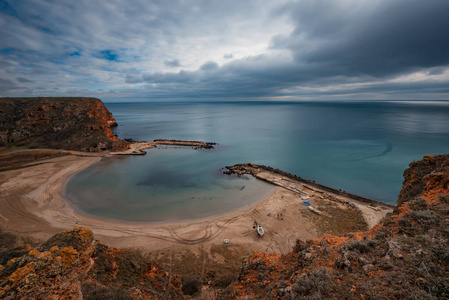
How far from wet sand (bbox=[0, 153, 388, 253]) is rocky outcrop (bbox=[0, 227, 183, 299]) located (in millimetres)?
7037

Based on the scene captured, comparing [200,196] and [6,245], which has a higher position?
[6,245]

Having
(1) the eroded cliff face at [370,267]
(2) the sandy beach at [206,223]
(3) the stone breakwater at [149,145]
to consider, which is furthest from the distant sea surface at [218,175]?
(1) the eroded cliff face at [370,267]

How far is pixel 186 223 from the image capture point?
63.9 ft

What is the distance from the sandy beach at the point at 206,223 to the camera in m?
16.4

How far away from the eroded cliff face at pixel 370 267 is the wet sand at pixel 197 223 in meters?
9.12

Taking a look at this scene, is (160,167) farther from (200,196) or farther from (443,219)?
(443,219)

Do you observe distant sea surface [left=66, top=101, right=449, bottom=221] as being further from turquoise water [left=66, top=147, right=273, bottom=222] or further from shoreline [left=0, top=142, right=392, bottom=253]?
shoreline [left=0, top=142, right=392, bottom=253]

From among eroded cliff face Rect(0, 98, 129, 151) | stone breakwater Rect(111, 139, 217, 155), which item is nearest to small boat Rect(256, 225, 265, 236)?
stone breakwater Rect(111, 139, 217, 155)

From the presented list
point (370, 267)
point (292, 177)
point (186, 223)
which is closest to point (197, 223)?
point (186, 223)

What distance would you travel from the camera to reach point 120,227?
61.5 feet

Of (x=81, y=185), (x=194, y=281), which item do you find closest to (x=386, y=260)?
(x=194, y=281)

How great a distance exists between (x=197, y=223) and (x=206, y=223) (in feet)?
3.28

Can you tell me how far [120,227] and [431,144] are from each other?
78797 mm

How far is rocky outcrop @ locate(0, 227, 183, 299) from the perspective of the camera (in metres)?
4.44
